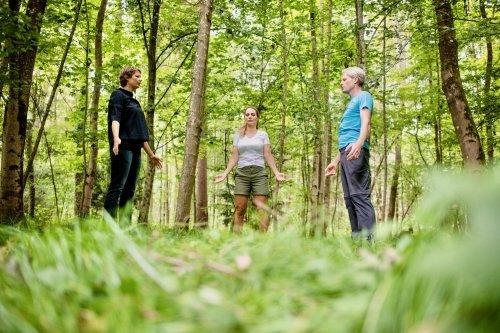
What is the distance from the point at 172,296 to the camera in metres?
1.08

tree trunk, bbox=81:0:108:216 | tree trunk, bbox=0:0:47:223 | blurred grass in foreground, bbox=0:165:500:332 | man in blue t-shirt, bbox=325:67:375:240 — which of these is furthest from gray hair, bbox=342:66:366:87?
tree trunk, bbox=81:0:108:216

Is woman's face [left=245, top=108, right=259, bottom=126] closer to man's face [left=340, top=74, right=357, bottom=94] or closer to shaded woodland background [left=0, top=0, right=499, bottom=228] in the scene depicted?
shaded woodland background [left=0, top=0, right=499, bottom=228]

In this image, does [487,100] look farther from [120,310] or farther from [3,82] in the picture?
[120,310]

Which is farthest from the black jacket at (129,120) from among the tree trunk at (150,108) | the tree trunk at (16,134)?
the tree trunk at (150,108)

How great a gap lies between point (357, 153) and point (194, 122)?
7.24 ft

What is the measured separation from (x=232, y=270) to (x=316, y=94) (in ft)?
39.9

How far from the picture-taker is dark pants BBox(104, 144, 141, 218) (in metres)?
5.60

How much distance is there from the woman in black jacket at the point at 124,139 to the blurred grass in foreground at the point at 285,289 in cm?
419

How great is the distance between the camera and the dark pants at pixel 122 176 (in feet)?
18.4

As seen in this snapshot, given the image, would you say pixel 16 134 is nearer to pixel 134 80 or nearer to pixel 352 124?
pixel 134 80

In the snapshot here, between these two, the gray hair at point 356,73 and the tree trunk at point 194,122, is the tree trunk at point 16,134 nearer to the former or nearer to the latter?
the tree trunk at point 194,122

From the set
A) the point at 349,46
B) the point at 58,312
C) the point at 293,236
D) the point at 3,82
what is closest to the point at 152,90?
the point at 3,82

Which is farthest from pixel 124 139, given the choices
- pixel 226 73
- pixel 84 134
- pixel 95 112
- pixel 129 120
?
pixel 226 73

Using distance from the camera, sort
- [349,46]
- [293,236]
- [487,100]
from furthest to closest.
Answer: [349,46]
[487,100]
[293,236]
